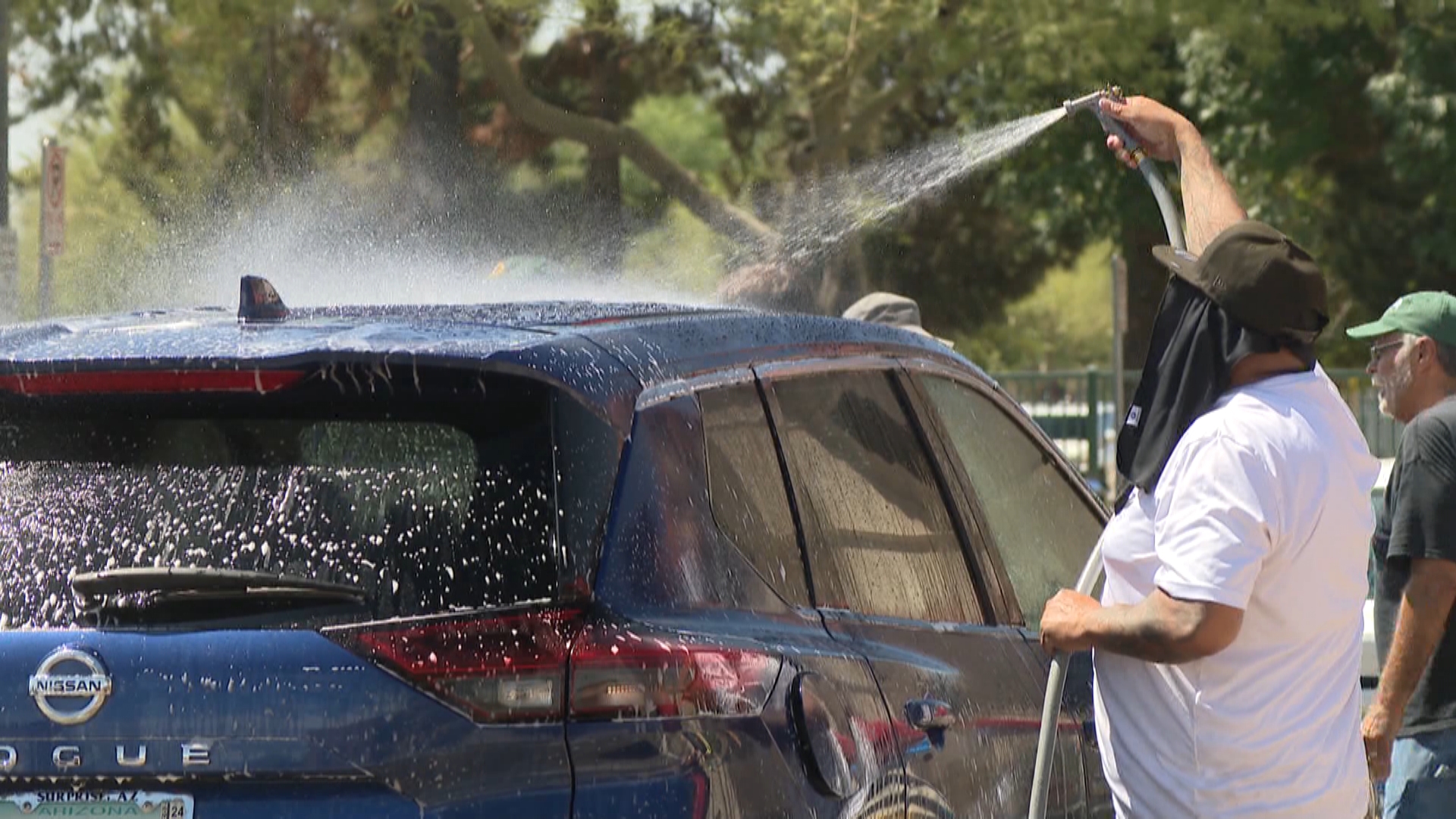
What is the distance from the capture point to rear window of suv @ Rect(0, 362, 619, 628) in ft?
9.19

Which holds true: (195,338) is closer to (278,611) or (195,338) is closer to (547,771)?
(278,611)

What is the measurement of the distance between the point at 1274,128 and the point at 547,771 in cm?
2441

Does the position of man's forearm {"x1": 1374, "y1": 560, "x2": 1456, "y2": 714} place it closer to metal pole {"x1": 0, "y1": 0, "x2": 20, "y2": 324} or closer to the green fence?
metal pole {"x1": 0, "y1": 0, "x2": 20, "y2": 324}

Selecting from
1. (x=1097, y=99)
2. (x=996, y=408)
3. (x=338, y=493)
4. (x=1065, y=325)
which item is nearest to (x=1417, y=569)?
(x=996, y=408)

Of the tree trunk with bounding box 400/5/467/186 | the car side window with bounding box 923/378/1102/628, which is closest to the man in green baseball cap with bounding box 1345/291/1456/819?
the car side window with bounding box 923/378/1102/628

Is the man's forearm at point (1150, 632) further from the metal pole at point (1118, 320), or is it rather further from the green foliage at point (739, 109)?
the metal pole at point (1118, 320)

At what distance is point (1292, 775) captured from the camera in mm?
3268

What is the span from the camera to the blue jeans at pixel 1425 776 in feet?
16.1

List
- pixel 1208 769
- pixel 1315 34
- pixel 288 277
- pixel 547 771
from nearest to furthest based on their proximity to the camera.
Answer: pixel 547 771 < pixel 1208 769 < pixel 288 277 < pixel 1315 34

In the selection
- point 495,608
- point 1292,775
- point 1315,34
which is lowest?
point 1292,775

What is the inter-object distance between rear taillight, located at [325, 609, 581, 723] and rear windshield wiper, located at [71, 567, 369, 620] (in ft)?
0.29

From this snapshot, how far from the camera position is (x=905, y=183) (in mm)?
7156

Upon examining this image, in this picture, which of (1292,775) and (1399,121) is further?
(1399,121)

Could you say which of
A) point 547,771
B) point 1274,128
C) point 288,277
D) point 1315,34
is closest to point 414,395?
point 547,771
